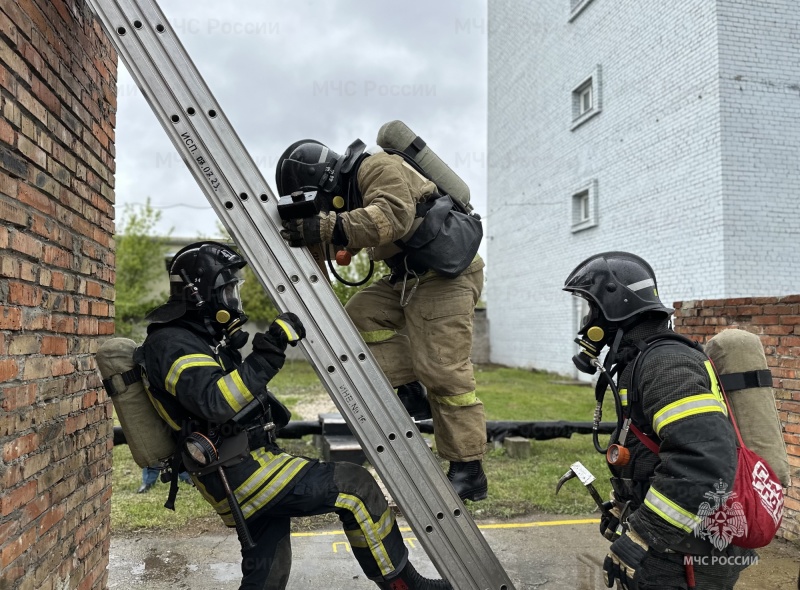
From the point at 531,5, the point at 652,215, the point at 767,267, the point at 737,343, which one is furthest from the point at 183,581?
the point at 531,5

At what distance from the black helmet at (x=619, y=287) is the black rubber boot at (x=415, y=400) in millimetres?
954

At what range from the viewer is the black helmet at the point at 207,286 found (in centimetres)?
306

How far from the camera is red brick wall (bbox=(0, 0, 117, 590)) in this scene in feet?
7.71

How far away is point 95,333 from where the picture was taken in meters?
3.31

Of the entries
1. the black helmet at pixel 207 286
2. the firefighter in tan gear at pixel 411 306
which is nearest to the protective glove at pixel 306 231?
the firefighter in tan gear at pixel 411 306

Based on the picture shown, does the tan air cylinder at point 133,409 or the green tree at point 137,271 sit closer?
the tan air cylinder at point 133,409

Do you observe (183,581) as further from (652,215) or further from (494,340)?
(494,340)

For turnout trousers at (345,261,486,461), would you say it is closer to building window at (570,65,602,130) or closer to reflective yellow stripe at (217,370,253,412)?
reflective yellow stripe at (217,370,253,412)

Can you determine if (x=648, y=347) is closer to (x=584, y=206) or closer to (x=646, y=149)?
(x=646, y=149)

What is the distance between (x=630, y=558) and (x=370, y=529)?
110 cm

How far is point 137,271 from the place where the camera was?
23.2m

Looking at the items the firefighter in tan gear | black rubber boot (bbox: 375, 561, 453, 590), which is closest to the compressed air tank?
the firefighter in tan gear

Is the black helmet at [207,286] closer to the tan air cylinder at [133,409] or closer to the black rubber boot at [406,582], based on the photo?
the tan air cylinder at [133,409]

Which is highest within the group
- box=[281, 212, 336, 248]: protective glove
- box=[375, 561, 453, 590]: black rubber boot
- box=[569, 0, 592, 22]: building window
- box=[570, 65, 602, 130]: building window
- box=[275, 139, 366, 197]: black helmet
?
box=[569, 0, 592, 22]: building window
